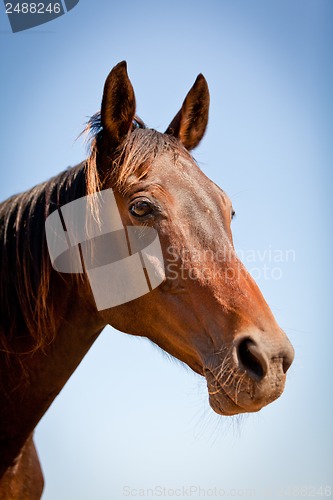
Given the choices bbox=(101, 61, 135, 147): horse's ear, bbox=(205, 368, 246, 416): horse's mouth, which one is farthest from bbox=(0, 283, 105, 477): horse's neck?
bbox=(101, 61, 135, 147): horse's ear

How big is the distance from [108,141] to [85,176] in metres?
0.29

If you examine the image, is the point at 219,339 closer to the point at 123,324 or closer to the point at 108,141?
the point at 123,324

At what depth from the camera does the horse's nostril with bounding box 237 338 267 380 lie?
9.16 ft

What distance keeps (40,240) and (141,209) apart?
75 centimetres

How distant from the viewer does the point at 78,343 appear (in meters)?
3.76

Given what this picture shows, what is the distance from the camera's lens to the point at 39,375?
3.69 m

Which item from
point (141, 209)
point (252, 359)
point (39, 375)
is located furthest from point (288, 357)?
point (39, 375)

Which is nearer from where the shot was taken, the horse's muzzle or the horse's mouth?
the horse's muzzle

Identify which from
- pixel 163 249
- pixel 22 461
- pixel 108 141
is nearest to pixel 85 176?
pixel 108 141

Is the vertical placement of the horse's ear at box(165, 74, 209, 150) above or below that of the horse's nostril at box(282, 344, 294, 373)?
above

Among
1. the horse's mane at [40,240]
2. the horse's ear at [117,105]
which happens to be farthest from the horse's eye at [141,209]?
the horse's ear at [117,105]

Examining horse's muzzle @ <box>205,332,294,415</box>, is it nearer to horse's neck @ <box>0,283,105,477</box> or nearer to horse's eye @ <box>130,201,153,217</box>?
horse's eye @ <box>130,201,153,217</box>

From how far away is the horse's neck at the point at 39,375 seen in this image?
3.68 m

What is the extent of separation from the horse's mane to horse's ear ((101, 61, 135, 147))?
0.08 metres
